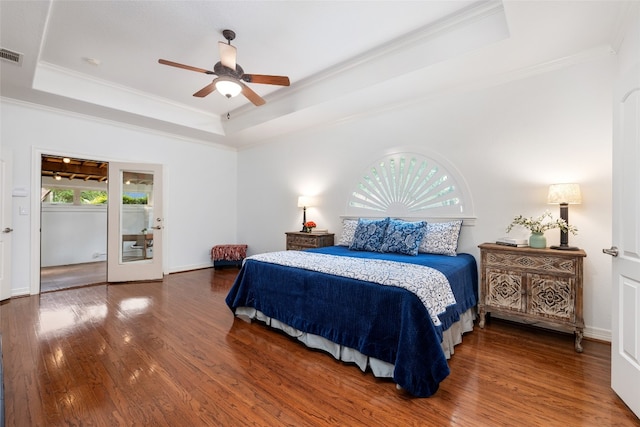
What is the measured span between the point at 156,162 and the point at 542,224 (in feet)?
19.7

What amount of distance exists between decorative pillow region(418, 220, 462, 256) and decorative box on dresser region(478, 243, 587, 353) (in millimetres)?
400

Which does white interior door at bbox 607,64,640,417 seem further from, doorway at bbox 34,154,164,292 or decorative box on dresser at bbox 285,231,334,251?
doorway at bbox 34,154,164,292

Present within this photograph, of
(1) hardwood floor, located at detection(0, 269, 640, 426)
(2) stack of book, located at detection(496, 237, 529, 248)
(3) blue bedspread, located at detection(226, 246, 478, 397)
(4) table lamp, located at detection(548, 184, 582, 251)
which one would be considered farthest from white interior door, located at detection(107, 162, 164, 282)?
(4) table lamp, located at detection(548, 184, 582, 251)

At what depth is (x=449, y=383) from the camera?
2020 millimetres

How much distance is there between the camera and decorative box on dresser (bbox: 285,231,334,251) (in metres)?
4.62

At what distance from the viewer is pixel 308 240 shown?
15.4 ft

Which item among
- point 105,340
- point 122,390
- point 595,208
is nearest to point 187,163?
point 105,340

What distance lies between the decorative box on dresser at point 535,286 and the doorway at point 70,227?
239 inches

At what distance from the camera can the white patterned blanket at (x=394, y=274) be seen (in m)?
2.03

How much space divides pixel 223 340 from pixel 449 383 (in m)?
1.90

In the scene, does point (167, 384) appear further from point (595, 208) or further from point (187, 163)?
point (187, 163)

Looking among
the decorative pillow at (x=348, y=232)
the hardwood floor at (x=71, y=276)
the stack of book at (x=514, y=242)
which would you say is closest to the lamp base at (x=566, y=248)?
the stack of book at (x=514, y=242)

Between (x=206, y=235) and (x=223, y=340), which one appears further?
(x=206, y=235)

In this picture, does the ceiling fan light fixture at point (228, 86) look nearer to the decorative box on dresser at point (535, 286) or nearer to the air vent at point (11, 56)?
the air vent at point (11, 56)
